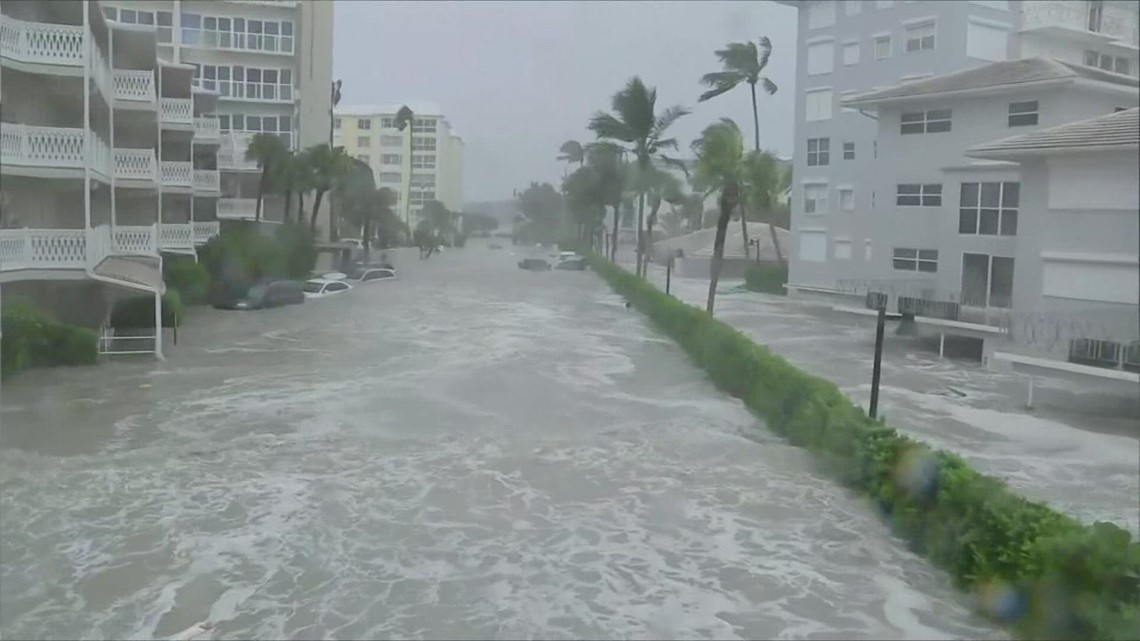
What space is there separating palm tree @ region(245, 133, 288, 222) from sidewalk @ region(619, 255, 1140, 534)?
13490 mm

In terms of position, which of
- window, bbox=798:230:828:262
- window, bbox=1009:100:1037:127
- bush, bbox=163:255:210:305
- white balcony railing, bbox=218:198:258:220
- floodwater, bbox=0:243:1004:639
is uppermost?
window, bbox=1009:100:1037:127

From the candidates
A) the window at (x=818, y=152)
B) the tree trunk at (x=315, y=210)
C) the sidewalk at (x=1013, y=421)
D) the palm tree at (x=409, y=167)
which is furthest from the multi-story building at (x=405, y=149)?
the sidewalk at (x=1013, y=421)

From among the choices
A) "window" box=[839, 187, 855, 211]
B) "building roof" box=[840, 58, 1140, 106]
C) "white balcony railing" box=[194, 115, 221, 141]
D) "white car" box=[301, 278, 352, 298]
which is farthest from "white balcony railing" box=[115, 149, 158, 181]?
"window" box=[839, 187, 855, 211]

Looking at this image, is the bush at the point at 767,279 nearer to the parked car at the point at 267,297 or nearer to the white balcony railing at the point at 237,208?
the parked car at the point at 267,297

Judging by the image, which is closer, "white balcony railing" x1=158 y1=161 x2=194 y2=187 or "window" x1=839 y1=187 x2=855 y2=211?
"white balcony railing" x1=158 y1=161 x2=194 y2=187

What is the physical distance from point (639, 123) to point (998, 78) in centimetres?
1532

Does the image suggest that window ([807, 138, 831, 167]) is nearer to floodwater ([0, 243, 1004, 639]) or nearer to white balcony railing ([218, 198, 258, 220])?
floodwater ([0, 243, 1004, 639])

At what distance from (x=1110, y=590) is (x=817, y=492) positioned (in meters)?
3.91

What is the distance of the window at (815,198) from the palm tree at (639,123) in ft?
11.5

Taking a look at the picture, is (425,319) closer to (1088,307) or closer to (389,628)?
(389,628)

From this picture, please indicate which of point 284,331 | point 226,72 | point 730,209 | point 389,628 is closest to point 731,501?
point 389,628

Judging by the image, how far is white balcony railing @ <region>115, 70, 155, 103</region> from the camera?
1652 centimetres

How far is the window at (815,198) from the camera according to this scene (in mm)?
22953

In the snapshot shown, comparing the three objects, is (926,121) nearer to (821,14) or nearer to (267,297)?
(821,14)
